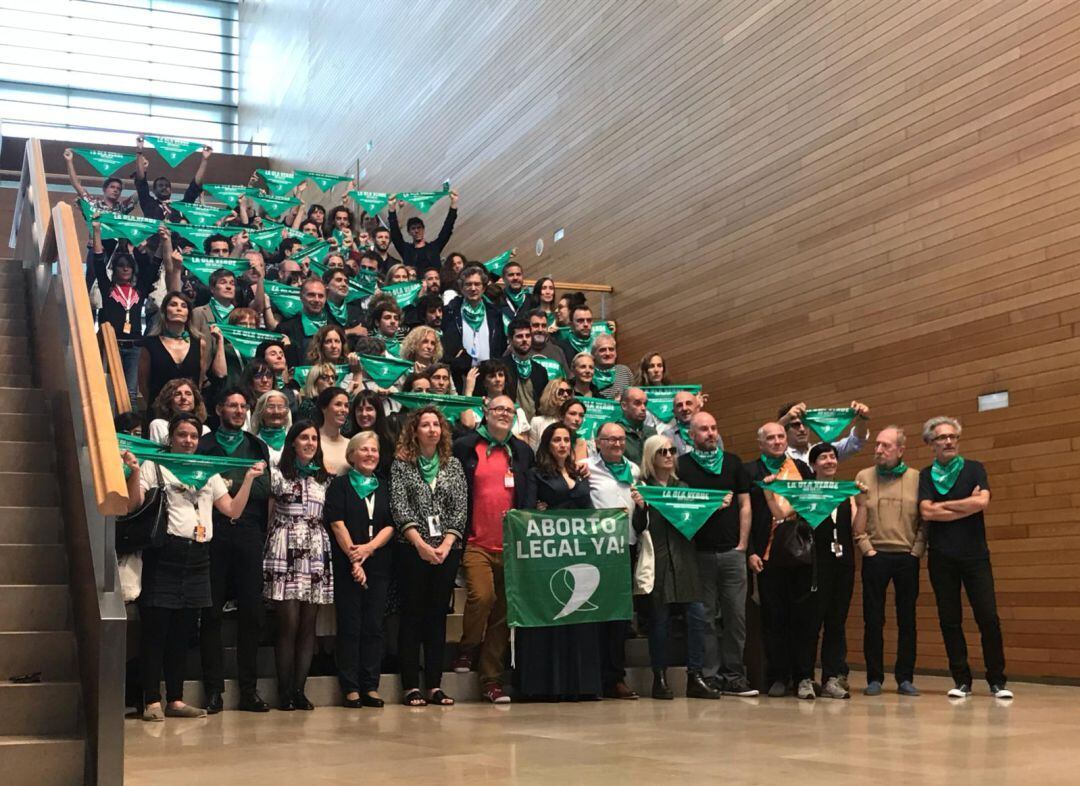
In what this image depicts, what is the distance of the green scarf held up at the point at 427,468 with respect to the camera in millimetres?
7648

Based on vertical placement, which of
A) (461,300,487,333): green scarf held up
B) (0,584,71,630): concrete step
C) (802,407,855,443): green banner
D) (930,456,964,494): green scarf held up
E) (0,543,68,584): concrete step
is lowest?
(0,584,71,630): concrete step

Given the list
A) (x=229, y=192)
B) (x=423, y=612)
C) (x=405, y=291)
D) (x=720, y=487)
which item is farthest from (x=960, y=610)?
(x=229, y=192)

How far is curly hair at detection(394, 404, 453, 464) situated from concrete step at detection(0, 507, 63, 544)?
2.20 m

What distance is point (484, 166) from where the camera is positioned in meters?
17.0

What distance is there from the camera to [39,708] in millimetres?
4902

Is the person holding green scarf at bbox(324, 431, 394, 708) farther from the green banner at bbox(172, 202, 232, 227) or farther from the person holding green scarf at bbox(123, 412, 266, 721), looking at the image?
the green banner at bbox(172, 202, 232, 227)

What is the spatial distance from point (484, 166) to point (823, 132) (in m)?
7.20

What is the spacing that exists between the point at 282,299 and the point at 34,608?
244 inches

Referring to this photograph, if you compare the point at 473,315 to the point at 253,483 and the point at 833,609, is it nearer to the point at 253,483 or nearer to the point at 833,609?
the point at 253,483

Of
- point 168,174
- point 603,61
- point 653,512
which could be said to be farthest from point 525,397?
point 168,174

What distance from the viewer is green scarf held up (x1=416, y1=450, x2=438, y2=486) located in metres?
7.65

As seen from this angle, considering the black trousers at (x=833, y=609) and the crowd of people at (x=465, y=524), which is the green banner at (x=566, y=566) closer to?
the crowd of people at (x=465, y=524)

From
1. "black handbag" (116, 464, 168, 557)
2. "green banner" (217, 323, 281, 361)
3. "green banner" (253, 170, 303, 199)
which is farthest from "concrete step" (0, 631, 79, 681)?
"green banner" (253, 170, 303, 199)

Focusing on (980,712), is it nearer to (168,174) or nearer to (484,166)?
(484,166)
